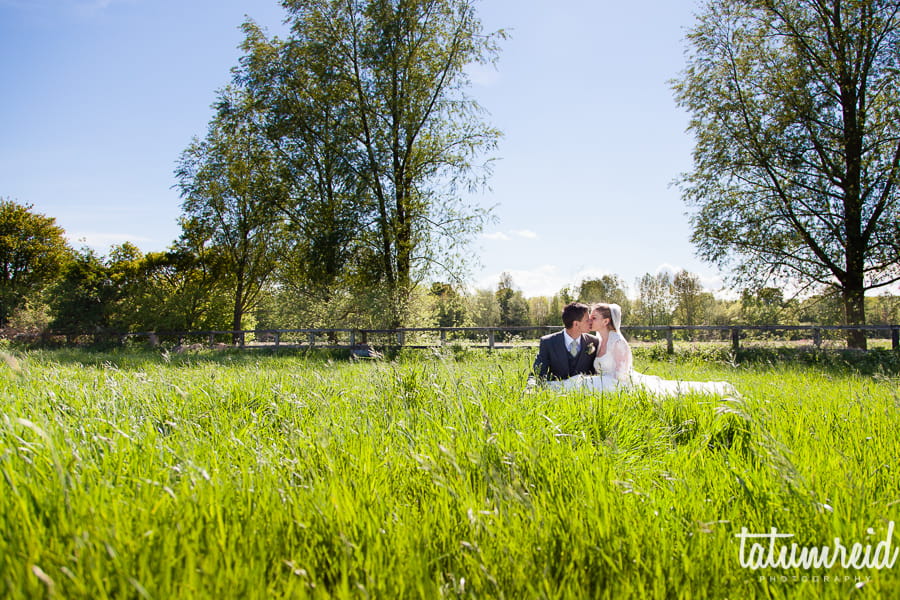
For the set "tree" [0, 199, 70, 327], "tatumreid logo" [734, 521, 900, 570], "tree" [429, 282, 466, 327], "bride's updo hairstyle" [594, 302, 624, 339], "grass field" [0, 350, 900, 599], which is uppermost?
"tree" [0, 199, 70, 327]

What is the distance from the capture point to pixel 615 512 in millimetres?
1820

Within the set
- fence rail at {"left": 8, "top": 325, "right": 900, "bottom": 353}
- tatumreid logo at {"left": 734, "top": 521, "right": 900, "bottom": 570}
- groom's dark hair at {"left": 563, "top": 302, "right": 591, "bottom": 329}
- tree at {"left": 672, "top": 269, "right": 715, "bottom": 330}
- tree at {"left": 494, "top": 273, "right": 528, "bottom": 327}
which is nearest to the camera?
tatumreid logo at {"left": 734, "top": 521, "right": 900, "bottom": 570}

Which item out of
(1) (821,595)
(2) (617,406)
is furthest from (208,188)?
(1) (821,595)

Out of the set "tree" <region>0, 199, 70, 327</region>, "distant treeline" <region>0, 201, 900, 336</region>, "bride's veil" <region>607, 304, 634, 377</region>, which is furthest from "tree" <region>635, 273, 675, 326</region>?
"tree" <region>0, 199, 70, 327</region>

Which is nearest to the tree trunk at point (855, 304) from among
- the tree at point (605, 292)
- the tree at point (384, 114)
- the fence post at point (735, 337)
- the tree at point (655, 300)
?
the fence post at point (735, 337)

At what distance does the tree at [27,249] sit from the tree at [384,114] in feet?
105

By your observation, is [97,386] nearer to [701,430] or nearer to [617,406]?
[617,406]

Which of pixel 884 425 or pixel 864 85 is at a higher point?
pixel 864 85

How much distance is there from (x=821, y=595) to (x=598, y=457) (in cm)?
105

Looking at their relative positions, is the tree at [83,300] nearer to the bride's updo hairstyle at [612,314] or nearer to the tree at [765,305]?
the bride's updo hairstyle at [612,314]

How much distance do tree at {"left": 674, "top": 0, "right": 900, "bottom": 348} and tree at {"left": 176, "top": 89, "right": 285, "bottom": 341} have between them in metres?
19.5

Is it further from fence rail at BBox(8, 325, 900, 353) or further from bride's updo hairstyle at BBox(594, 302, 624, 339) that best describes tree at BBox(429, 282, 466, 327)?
bride's updo hairstyle at BBox(594, 302, 624, 339)

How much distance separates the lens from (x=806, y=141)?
54.5 feet

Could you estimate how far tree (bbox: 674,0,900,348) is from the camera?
15914mm
